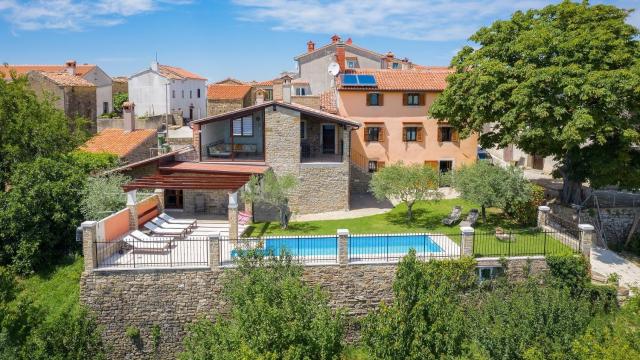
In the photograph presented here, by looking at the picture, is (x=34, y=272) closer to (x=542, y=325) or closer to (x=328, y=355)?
(x=328, y=355)

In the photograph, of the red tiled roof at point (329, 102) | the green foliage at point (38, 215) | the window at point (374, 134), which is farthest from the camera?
the red tiled roof at point (329, 102)

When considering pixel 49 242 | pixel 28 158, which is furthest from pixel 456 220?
pixel 28 158

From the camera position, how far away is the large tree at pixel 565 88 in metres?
24.3

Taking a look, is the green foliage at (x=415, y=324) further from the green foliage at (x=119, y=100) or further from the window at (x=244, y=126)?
Result: the green foliage at (x=119, y=100)

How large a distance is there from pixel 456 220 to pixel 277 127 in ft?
36.3

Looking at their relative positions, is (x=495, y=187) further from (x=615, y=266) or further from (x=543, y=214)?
(x=615, y=266)

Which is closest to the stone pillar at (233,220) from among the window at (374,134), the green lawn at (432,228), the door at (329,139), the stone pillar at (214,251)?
the green lawn at (432,228)

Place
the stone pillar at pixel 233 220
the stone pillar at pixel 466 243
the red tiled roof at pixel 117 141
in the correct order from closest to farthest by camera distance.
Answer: the stone pillar at pixel 466 243, the stone pillar at pixel 233 220, the red tiled roof at pixel 117 141

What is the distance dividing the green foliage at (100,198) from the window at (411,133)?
19.1 meters

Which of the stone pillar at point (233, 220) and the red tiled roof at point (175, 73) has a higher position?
the red tiled roof at point (175, 73)

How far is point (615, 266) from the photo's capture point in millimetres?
24672

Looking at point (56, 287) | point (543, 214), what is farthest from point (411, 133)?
point (56, 287)

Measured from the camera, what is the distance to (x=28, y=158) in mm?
30500

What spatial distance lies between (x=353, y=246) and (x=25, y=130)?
19529mm
